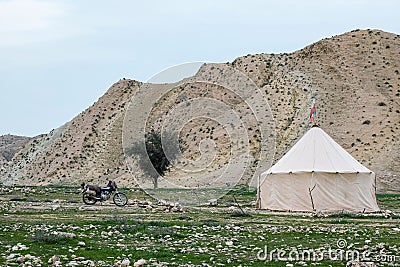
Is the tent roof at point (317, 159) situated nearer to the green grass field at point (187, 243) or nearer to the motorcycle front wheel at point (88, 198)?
the motorcycle front wheel at point (88, 198)

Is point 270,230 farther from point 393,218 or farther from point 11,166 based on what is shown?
point 11,166

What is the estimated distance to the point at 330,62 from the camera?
93438mm

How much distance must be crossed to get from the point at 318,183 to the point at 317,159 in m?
1.41

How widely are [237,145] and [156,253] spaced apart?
65331 millimetres

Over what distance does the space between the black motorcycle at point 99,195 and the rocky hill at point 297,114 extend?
34.5 metres

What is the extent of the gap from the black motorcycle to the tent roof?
686 centimetres

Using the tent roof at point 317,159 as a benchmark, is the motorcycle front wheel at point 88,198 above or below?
below

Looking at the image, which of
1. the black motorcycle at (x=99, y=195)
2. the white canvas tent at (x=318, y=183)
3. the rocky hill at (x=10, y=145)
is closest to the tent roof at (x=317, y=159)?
the white canvas tent at (x=318, y=183)

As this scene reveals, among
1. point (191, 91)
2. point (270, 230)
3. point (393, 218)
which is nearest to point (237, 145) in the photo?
point (191, 91)

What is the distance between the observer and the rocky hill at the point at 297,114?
74562mm

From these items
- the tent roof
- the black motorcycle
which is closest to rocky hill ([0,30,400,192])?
the tent roof

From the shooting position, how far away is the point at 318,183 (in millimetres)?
30281

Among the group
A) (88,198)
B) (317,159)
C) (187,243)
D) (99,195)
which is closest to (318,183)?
(317,159)

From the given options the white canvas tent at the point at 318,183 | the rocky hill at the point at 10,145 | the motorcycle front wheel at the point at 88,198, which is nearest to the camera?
the white canvas tent at the point at 318,183
